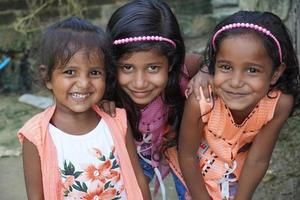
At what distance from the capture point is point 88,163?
78.8 inches

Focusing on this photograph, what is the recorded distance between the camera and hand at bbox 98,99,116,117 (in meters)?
2.11

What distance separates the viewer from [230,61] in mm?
1971

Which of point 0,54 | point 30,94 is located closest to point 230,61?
point 30,94

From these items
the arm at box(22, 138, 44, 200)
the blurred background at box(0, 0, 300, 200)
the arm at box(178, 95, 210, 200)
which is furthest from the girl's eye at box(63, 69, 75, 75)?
the blurred background at box(0, 0, 300, 200)

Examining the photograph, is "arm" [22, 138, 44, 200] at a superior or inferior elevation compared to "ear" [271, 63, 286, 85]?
inferior

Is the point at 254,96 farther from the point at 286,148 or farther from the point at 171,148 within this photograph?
the point at 286,148

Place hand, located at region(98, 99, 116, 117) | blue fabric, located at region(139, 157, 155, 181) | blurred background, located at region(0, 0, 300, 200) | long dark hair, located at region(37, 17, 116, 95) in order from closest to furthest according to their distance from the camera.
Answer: long dark hair, located at region(37, 17, 116, 95) → hand, located at region(98, 99, 116, 117) → blue fabric, located at region(139, 157, 155, 181) → blurred background, located at region(0, 0, 300, 200)

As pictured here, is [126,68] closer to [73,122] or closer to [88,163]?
[73,122]

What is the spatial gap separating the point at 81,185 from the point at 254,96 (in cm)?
75

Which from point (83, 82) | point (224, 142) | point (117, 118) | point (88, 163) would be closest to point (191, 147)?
point (224, 142)

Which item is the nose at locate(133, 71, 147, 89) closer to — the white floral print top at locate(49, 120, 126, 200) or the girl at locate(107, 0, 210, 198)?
the girl at locate(107, 0, 210, 198)

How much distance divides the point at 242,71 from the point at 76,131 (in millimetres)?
673

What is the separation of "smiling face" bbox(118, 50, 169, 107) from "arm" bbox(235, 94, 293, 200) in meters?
0.47

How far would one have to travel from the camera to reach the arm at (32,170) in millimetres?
1951
